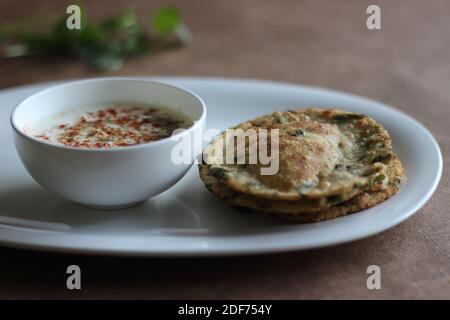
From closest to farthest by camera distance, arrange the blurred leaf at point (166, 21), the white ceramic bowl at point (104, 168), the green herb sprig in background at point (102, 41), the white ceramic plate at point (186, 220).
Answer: the white ceramic plate at point (186, 220), the white ceramic bowl at point (104, 168), the green herb sprig in background at point (102, 41), the blurred leaf at point (166, 21)

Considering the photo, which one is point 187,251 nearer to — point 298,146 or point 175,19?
point 298,146

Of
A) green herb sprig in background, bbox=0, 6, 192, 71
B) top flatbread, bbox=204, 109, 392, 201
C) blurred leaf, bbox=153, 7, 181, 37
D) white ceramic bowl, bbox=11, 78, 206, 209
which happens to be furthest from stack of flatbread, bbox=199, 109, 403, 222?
blurred leaf, bbox=153, 7, 181, 37

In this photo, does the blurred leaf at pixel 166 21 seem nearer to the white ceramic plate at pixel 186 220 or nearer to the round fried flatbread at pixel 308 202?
the white ceramic plate at pixel 186 220

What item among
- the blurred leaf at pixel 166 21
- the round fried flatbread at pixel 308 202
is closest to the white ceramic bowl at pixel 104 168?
the round fried flatbread at pixel 308 202

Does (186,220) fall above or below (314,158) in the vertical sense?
below

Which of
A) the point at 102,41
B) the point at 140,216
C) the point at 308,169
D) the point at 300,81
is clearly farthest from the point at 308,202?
the point at 102,41

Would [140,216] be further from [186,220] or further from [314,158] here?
[314,158]

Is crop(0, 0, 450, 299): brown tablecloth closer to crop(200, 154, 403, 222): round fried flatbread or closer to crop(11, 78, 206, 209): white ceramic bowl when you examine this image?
crop(200, 154, 403, 222): round fried flatbread
